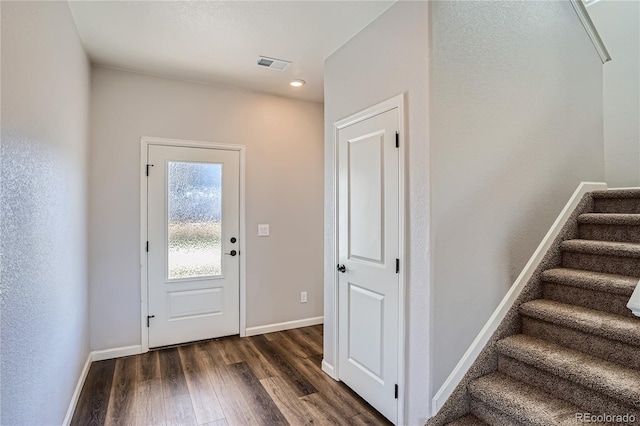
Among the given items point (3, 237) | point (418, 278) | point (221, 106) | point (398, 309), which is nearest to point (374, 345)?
point (398, 309)

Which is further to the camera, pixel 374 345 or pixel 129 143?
pixel 129 143

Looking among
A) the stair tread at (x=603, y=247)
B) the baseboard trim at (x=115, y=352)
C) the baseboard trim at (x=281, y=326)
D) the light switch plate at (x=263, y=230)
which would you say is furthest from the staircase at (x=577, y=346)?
the baseboard trim at (x=115, y=352)

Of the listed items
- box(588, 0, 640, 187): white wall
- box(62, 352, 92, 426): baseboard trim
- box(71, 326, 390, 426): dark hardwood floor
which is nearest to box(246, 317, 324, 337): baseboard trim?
box(71, 326, 390, 426): dark hardwood floor

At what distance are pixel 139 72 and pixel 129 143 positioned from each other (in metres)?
0.69

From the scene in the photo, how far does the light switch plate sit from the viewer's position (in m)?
3.79

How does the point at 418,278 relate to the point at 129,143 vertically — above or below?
below

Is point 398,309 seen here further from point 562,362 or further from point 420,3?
point 420,3

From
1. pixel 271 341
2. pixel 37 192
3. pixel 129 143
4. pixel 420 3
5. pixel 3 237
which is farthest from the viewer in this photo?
pixel 271 341

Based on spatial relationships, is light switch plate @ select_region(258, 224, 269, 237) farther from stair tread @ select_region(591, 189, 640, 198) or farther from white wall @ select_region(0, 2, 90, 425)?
stair tread @ select_region(591, 189, 640, 198)

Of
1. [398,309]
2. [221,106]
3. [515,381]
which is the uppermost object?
[221,106]

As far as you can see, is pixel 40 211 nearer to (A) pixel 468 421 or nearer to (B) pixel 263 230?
(B) pixel 263 230

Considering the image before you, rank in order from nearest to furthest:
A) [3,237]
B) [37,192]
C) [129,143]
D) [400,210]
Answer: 1. [3,237]
2. [37,192]
3. [400,210]
4. [129,143]

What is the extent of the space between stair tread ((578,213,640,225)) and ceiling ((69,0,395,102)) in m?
2.11

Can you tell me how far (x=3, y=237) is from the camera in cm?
123
